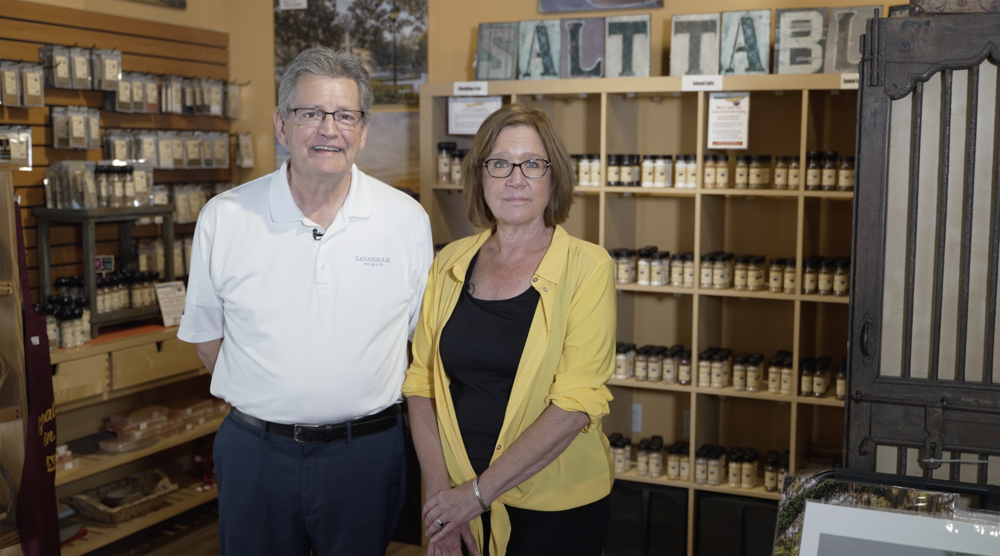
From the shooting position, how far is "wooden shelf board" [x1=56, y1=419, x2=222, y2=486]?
3474mm

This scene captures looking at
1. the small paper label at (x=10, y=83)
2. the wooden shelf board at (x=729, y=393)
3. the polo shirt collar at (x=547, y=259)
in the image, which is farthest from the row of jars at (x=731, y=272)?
the small paper label at (x=10, y=83)

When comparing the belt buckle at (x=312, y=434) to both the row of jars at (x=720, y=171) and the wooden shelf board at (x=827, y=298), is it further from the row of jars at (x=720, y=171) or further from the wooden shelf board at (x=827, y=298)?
the wooden shelf board at (x=827, y=298)

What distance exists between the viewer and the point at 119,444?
373 cm

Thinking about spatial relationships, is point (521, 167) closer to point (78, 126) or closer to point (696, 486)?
point (696, 486)

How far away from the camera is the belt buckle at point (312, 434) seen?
197 centimetres

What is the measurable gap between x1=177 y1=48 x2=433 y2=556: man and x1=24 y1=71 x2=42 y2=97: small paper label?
2003 millimetres

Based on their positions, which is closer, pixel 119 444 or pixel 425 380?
pixel 425 380

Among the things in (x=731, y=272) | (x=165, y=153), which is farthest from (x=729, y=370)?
(x=165, y=153)

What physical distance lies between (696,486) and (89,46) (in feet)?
11.2

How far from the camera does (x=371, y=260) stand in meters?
2.04

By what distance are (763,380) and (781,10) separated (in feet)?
5.21

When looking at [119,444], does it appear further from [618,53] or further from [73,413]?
[618,53]

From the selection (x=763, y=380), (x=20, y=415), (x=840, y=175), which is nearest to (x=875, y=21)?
(x=840, y=175)

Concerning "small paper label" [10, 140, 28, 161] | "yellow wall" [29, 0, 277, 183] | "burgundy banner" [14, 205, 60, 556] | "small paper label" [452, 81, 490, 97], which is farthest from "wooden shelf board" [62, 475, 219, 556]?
"small paper label" [452, 81, 490, 97]
